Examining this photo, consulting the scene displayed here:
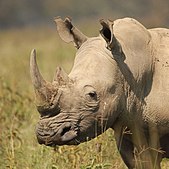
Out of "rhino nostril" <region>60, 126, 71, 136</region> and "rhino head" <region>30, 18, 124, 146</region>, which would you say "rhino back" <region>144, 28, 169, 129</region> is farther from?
"rhino nostril" <region>60, 126, 71, 136</region>

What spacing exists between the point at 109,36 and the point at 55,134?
88 cm

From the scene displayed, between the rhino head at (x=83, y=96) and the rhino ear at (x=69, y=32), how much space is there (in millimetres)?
269

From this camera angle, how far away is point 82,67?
625cm

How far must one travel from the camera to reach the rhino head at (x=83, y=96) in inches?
237

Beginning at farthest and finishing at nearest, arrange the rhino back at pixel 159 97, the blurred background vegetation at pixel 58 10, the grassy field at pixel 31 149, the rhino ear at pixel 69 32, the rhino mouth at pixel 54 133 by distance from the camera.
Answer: the blurred background vegetation at pixel 58 10, the grassy field at pixel 31 149, the rhino ear at pixel 69 32, the rhino back at pixel 159 97, the rhino mouth at pixel 54 133

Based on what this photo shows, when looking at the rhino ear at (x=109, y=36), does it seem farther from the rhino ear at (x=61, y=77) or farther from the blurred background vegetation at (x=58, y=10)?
the blurred background vegetation at (x=58, y=10)

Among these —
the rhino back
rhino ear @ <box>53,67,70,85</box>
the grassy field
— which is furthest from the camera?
the grassy field

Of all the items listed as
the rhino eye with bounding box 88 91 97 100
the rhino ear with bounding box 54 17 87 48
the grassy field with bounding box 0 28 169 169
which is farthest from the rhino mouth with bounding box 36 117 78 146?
the rhino ear with bounding box 54 17 87 48

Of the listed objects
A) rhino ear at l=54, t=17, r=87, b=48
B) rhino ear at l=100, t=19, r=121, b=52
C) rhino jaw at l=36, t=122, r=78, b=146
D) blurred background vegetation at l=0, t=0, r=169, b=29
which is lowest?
rhino jaw at l=36, t=122, r=78, b=146

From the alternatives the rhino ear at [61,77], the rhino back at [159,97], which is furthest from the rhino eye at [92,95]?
the rhino back at [159,97]

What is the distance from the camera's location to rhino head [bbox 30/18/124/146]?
19.8 ft

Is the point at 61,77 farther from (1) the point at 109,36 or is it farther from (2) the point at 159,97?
(2) the point at 159,97

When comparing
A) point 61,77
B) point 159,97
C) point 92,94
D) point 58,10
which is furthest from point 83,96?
point 58,10

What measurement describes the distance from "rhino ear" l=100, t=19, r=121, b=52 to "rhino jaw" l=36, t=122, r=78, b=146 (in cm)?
70
